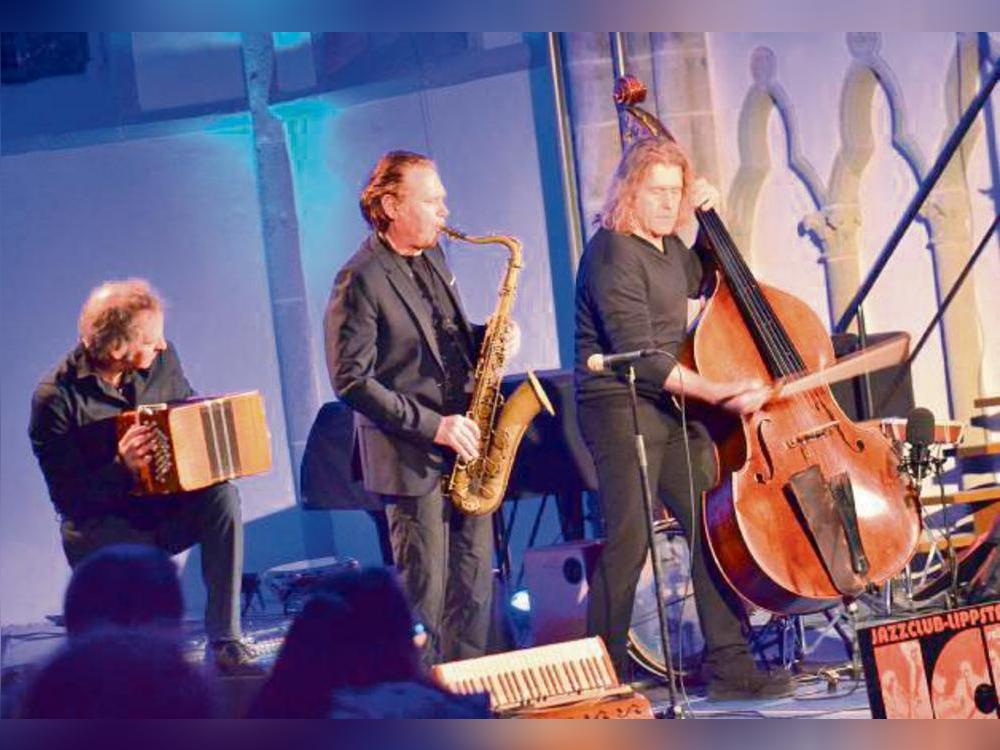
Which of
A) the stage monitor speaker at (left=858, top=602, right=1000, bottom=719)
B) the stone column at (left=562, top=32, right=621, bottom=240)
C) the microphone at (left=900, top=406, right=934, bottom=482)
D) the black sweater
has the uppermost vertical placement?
the stone column at (left=562, top=32, right=621, bottom=240)

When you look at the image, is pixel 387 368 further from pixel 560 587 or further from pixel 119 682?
pixel 119 682

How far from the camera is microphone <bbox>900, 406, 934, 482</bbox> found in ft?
16.3

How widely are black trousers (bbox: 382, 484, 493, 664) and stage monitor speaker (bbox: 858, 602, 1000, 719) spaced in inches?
48.1

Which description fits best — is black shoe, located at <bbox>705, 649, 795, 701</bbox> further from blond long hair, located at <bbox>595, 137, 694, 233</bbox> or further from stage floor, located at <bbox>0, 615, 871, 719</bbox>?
blond long hair, located at <bbox>595, 137, 694, 233</bbox>

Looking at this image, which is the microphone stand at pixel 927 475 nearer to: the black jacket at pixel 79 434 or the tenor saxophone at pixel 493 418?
the tenor saxophone at pixel 493 418

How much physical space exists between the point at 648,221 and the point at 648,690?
138 centimetres

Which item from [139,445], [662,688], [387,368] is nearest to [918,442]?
[662,688]

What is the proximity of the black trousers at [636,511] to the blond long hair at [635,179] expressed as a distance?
526 millimetres

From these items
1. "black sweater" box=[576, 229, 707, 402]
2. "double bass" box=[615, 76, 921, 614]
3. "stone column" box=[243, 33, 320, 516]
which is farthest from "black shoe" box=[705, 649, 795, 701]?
"stone column" box=[243, 33, 320, 516]

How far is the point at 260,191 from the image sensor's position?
6637 millimetres

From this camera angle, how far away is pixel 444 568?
199 inches

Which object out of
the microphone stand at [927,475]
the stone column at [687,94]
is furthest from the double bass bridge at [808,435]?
the stone column at [687,94]
